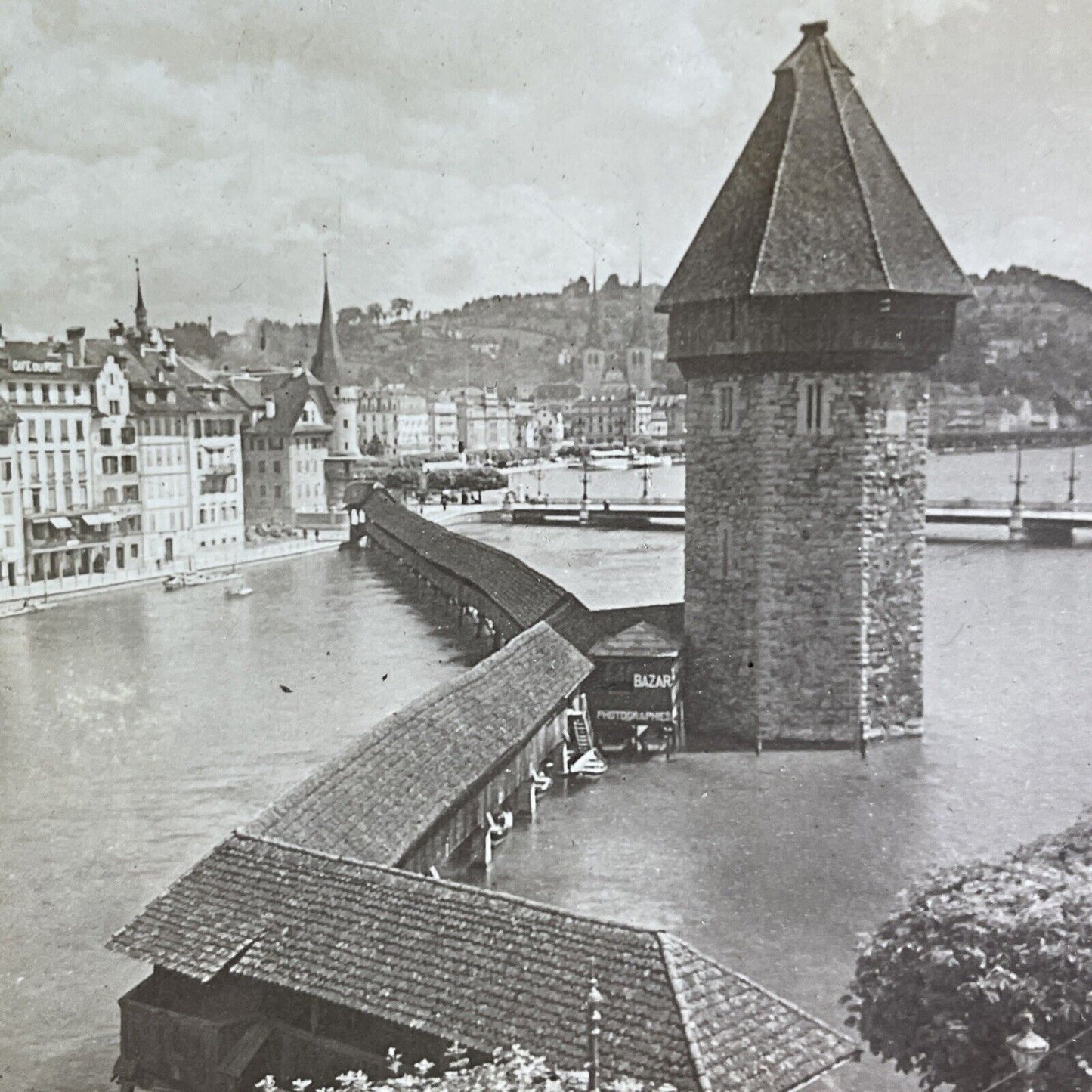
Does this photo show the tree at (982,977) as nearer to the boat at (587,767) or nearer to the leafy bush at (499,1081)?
the leafy bush at (499,1081)

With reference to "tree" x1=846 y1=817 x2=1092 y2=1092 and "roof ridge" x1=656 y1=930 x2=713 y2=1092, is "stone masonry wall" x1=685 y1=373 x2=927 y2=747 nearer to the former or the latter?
"tree" x1=846 y1=817 x2=1092 y2=1092

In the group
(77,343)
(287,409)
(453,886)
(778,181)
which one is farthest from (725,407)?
(287,409)

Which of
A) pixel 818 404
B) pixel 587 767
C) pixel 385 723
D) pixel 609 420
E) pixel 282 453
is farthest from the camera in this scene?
pixel 609 420

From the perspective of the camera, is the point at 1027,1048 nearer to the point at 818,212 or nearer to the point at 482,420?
the point at 818,212

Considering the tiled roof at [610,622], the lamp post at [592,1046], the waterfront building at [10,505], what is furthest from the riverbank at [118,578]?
the lamp post at [592,1046]

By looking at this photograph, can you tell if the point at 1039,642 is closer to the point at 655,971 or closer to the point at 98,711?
the point at 98,711

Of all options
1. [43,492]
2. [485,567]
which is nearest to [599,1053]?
[485,567]

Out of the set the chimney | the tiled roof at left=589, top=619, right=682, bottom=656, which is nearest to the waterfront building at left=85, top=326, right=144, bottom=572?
the chimney
